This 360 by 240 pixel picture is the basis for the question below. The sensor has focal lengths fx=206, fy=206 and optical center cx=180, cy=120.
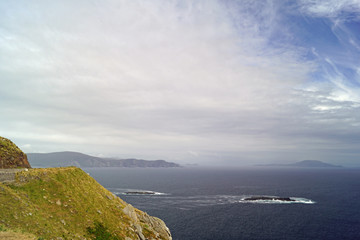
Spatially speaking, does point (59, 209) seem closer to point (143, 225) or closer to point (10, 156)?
point (143, 225)

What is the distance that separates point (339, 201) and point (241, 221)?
317ft

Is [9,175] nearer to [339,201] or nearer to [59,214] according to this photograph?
[59,214]

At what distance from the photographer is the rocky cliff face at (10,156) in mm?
55428

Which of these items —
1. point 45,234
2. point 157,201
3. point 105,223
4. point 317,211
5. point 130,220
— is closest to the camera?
point 45,234

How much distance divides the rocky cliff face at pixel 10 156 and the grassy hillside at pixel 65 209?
15492 mm

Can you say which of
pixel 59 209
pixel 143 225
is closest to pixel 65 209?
pixel 59 209

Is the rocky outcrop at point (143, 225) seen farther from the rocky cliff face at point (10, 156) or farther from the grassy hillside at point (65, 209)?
the rocky cliff face at point (10, 156)

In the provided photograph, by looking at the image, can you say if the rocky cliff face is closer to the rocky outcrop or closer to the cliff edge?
the cliff edge

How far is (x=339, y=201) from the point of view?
14625 cm

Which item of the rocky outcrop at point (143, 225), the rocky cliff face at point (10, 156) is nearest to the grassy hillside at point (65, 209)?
the rocky outcrop at point (143, 225)

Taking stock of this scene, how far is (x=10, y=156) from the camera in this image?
188 feet

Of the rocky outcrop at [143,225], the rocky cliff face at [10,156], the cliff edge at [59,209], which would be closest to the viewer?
the cliff edge at [59,209]

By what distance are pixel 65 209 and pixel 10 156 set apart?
29115mm

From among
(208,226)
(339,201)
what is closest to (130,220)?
(208,226)
